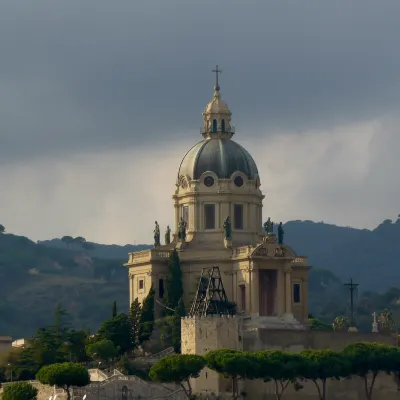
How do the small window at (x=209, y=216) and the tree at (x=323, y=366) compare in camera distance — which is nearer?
the tree at (x=323, y=366)

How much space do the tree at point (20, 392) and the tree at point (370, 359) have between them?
22.7 m

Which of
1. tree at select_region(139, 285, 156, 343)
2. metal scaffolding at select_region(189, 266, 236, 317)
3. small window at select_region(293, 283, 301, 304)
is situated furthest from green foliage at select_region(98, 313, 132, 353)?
small window at select_region(293, 283, 301, 304)

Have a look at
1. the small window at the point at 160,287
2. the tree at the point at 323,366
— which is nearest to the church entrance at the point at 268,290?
the small window at the point at 160,287

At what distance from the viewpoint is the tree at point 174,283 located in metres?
151

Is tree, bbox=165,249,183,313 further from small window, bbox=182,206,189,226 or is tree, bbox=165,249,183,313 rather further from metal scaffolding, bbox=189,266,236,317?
small window, bbox=182,206,189,226

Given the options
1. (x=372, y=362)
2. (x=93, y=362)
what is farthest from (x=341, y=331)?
(x=93, y=362)

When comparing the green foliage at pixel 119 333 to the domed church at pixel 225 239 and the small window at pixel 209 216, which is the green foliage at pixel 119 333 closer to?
the domed church at pixel 225 239

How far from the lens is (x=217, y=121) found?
158 metres

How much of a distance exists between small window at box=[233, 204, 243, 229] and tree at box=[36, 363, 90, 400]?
1163 inches

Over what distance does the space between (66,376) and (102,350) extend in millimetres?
12047

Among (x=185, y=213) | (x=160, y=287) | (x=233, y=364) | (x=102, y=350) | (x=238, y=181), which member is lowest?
(x=233, y=364)

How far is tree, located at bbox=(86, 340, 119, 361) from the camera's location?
14075 centimetres

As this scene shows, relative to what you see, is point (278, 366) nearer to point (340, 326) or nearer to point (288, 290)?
point (288, 290)

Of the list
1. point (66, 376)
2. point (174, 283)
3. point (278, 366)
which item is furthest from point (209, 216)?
point (66, 376)
